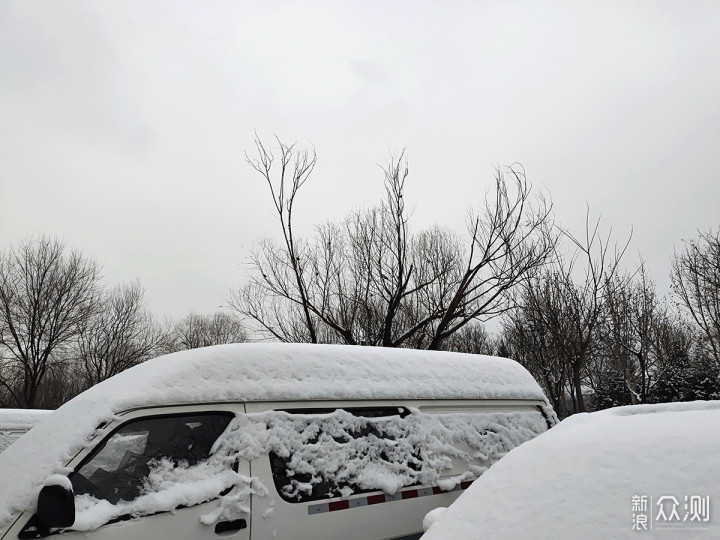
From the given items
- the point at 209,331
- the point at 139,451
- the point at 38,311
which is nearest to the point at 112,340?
the point at 38,311

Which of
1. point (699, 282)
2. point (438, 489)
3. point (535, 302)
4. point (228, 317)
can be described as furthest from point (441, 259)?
point (228, 317)

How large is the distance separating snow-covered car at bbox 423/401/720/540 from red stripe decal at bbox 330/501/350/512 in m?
1.43

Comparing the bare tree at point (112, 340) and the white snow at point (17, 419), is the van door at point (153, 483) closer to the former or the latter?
the white snow at point (17, 419)

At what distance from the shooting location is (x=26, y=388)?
19.9 m

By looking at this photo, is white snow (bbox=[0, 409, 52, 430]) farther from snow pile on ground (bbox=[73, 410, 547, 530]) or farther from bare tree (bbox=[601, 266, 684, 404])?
bare tree (bbox=[601, 266, 684, 404])

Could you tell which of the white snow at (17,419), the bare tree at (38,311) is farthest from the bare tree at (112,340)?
the white snow at (17,419)

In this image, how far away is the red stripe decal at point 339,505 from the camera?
3301 mm

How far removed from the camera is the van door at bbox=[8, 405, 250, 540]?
2633 millimetres

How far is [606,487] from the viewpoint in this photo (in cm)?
158

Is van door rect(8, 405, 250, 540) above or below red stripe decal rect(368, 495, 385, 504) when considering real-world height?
above

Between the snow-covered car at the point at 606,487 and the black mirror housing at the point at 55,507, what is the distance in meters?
1.68

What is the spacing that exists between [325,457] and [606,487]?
213 centimetres

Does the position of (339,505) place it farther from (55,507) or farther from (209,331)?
(209,331)

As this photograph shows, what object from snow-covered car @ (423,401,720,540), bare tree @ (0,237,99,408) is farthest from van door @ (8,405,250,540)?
bare tree @ (0,237,99,408)
